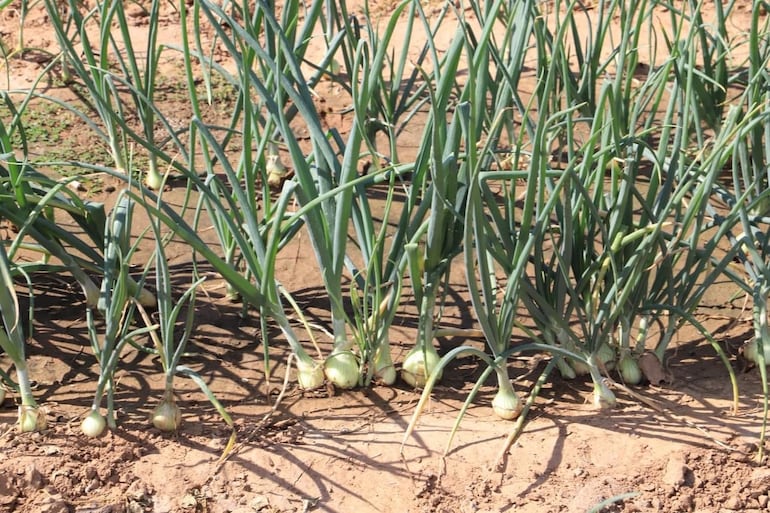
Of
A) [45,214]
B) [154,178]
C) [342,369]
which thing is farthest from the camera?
[154,178]

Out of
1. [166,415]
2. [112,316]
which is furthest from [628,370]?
[112,316]

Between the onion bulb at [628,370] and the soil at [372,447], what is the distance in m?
0.03

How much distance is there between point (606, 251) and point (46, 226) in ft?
3.73

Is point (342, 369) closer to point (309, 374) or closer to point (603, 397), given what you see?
point (309, 374)

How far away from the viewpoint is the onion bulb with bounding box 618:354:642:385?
200cm

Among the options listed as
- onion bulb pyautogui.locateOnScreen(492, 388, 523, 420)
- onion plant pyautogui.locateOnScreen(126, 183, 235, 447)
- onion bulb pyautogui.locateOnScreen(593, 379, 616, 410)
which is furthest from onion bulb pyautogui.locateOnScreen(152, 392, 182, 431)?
onion bulb pyautogui.locateOnScreen(593, 379, 616, 410)

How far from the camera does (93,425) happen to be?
70.8 inches

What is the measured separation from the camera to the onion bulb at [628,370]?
2.00m

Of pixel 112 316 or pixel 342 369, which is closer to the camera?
pixel 112 316

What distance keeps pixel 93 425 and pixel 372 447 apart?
20.7 inches

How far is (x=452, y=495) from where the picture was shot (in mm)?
1729

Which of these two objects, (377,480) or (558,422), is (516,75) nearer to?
(558,422)

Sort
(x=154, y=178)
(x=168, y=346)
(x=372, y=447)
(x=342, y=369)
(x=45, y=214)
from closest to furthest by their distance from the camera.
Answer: (x=168, y=346), (x=372, y=447), (x=342, y=369), (x=45, y=214), (x=154, y=178)

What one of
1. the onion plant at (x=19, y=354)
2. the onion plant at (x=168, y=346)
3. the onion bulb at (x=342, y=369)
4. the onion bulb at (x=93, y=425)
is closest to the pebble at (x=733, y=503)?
the onion bulb at (x=342, y=369)
